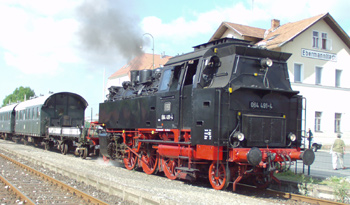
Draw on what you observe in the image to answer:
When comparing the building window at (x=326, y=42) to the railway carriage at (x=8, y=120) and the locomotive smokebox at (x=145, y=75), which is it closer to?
the locomotive smokebox at (x=145, y=75)

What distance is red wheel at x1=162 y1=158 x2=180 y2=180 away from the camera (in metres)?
10.2

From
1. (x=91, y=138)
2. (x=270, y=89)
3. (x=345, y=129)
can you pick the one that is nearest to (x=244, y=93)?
(x=270, y=89)

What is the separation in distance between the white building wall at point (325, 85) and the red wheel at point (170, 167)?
17.9 meters

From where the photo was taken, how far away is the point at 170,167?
1044 centimetres

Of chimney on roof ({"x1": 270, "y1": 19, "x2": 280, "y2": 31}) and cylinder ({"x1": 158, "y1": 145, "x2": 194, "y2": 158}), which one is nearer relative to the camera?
cylinder ({"x1": 158, "y1": 145, "x2": 194, "y2": 158})

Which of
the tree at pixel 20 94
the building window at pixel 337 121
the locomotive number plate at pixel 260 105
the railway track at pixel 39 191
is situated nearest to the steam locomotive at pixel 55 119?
the railway track at pixel 39 191

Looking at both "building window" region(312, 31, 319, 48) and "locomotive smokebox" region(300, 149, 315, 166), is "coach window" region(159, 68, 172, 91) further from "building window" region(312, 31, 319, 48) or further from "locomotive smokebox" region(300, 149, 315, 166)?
"building window" region(312, 31, 319, 48)

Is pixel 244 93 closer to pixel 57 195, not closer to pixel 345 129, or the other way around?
pixel 57 195

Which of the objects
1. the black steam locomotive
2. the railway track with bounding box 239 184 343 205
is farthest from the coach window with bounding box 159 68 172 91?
the railway track with bounding box 239 184 343 205

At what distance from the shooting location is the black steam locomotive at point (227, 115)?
26.1ft

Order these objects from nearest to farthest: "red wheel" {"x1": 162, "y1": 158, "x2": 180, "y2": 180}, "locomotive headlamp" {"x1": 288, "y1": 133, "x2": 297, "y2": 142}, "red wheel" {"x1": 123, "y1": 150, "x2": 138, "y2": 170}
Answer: "locomotive headlamp" {"x1": 288, "y1": 133, "x2": 297, "y2": 142}
"red wheel" {"x1": 162, "y1": 158, "x2": 180, "y2": 180}
"red wheel" {"x1": 123, "y1": 150, "x2": 138, "y2": 170}

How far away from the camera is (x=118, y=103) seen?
42.8 feet

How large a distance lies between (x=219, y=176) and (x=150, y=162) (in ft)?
11.4

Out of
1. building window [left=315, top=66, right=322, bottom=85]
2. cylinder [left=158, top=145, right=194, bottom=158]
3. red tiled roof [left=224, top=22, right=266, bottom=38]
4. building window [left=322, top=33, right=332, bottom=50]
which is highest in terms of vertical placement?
red tiled roof [left=224, top=22, right=266, bottom=38]
